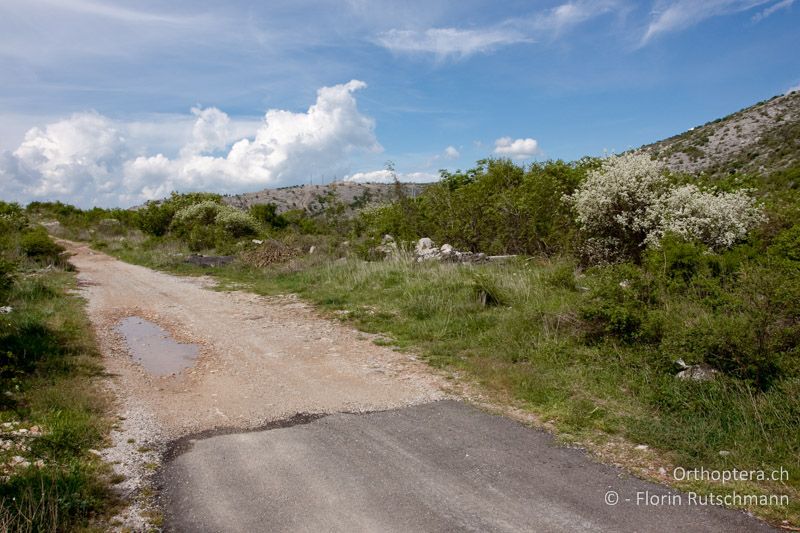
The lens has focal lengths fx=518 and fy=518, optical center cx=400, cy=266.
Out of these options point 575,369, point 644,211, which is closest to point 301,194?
point 644,211

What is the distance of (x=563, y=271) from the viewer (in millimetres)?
10562

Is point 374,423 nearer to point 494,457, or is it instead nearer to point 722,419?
point 494,457

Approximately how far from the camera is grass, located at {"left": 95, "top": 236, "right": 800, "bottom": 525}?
15.5ft

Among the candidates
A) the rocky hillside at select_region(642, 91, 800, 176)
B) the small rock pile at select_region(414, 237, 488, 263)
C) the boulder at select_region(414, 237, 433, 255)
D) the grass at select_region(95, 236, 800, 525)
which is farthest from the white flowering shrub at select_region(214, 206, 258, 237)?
the rocky hillside at select_region(642, 91, 800, 176)

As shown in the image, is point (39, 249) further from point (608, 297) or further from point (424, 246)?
point (608, 297)

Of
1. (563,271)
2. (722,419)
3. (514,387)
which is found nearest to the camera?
(722,419)

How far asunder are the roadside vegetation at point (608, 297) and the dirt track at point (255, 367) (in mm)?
875

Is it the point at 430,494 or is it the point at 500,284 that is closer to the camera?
the point at 430,494

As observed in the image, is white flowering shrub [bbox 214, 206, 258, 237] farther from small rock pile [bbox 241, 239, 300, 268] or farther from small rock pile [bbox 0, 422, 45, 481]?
small rock pile [bbox 0, 422, 45, 481]

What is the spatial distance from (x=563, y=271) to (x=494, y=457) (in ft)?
21.1

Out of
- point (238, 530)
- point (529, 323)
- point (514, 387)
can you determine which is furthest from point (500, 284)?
point (238, 530)

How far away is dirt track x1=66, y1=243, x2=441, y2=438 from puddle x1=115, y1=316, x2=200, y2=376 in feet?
0.60

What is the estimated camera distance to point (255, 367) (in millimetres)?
7930

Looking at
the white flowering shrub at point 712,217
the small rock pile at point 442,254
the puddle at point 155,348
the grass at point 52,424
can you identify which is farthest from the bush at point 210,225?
the white flowering shrub at point 712,217
